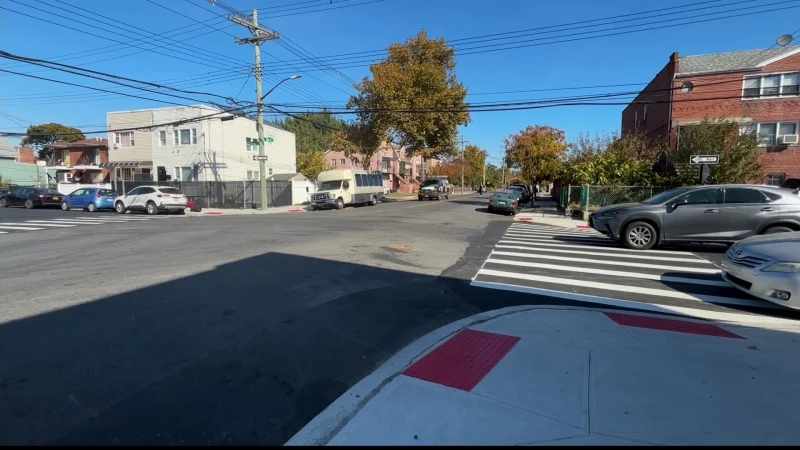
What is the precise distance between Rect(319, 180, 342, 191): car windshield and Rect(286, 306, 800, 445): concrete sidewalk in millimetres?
26576

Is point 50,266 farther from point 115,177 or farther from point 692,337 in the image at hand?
point 115,177

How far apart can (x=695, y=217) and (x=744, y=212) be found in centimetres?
99

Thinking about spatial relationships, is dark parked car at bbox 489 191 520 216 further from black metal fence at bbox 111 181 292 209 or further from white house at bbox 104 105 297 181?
white house at bbox 104 105 297 181

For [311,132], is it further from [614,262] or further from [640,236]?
[614,262]

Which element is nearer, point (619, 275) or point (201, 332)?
point (201, 332)

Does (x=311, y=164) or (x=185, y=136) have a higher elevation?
(x=185, y=136)

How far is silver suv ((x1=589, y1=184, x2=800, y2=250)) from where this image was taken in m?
9.87

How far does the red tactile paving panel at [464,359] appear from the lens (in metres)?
3.72

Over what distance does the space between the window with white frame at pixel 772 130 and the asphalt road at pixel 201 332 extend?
2436 cm

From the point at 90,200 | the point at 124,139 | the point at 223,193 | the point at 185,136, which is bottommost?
the point at 90,200

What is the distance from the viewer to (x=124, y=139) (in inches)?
1513

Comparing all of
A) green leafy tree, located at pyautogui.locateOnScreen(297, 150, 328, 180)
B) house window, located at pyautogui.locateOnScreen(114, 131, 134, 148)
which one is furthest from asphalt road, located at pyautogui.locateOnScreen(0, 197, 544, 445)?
green leafy tree, located at pyautogui.locateOnScreen(297, 150, 328, 180)

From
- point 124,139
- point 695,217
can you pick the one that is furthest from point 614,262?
point 124,139

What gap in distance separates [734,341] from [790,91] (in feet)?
92.5
